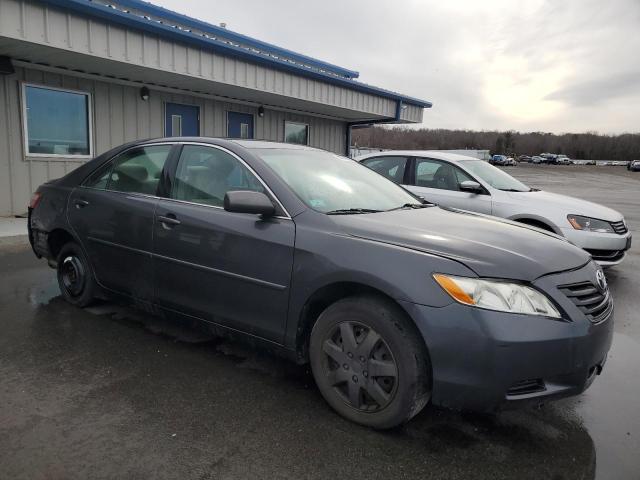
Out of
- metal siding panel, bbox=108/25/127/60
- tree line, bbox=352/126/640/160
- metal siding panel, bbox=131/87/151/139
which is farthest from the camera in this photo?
tree line, bbox=352/126/640/160

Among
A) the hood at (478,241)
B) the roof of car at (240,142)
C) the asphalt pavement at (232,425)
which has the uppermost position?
the roof of car at (240,142)

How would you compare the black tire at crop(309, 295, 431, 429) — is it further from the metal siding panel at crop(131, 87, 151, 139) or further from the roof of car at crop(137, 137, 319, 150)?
the metal siding panel at crop(131, 87, 151, 139)

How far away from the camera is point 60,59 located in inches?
299

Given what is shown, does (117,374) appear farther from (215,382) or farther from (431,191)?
(431,191)

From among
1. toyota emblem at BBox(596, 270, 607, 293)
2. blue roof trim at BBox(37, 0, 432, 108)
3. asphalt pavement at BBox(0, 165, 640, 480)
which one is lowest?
asphalt pavement at BBox(0, 165, 640, 480)

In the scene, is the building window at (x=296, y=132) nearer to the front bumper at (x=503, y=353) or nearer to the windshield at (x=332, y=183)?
the windshield at (x=332, y=183)

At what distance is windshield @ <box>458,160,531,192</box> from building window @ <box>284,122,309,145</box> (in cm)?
693

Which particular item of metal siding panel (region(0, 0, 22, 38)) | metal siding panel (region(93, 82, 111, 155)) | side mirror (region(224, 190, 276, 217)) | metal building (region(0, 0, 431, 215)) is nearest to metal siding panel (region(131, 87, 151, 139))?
metal building (region(0, 0, 431, 215))

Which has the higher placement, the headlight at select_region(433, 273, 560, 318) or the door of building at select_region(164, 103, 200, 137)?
the door of building at select_region(164, 103, 200, 137)

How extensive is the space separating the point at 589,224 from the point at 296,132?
9188 mm

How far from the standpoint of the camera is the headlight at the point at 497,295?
2.21 metres

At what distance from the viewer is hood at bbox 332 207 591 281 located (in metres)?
2.33

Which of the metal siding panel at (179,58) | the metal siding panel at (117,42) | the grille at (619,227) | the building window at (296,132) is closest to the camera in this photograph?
the grille at (619,227)

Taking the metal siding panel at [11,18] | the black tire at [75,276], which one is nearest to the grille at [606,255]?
the black tire at [75,276]
